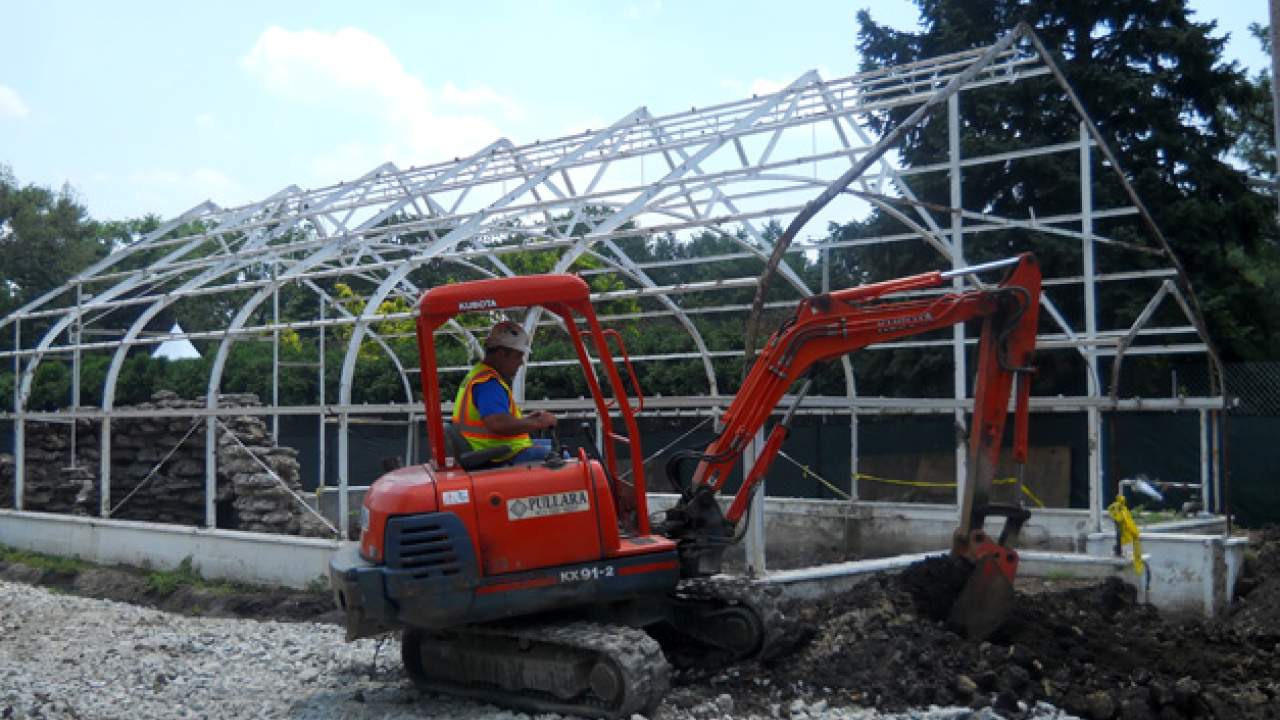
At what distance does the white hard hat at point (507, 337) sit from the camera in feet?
25.2

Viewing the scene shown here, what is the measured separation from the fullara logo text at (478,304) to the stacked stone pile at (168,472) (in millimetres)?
Answer: 9309

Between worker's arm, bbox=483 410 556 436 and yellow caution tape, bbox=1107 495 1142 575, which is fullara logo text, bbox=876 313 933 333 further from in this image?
yellow caution tape, bbox=1107 495 1142 575

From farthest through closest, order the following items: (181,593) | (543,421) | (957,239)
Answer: (181,593) < (957,239) < (543,421)

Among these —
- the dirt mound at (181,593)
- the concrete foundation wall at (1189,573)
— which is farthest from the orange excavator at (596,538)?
the dirt mound at (181,593)

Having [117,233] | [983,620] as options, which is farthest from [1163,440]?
[117,233]

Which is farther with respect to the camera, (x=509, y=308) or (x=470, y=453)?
(x=470, y=453)

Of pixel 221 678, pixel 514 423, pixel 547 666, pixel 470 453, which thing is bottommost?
pixel 221 678

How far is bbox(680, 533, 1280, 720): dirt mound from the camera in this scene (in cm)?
736

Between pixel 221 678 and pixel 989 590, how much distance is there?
5.22 metres

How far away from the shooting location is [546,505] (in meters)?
7.53

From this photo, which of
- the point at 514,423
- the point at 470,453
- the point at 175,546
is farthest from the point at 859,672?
the point at 175,546

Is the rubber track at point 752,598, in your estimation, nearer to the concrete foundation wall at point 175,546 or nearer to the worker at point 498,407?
the worker at point 498,407

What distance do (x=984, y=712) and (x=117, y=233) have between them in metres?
49.5

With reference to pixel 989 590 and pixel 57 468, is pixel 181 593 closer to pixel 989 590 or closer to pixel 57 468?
pixel 57 468
